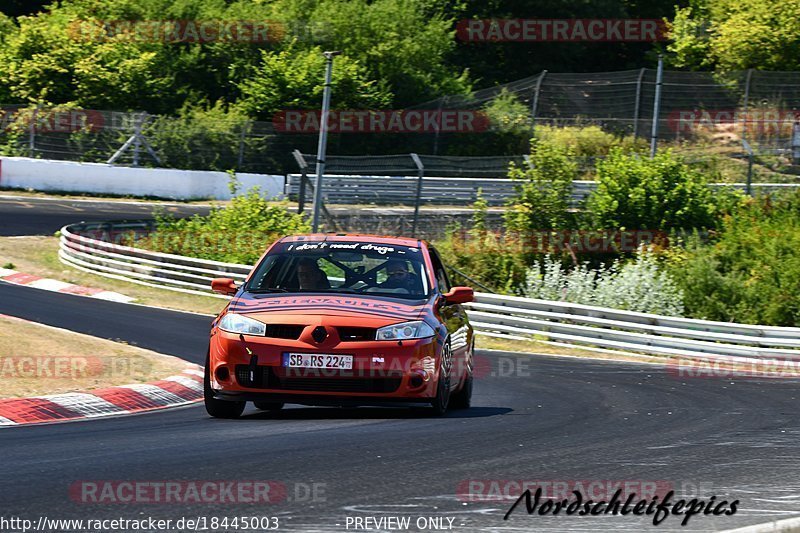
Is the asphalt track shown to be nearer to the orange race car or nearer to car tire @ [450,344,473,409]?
car tire @ [450,344,473,409]

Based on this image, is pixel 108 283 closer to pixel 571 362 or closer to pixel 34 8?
pixel 571 362

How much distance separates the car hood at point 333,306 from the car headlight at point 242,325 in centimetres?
9

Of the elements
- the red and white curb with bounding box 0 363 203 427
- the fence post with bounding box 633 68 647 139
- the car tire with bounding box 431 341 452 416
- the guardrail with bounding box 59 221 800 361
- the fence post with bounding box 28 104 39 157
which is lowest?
the guardrail with bounding box 59 221 800 361

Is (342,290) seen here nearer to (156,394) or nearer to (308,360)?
(308,360)

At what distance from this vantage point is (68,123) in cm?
4391

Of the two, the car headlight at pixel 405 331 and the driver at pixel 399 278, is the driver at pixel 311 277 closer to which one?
the driver at pixel 399 278

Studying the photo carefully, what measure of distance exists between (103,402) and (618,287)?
17390 millimetres

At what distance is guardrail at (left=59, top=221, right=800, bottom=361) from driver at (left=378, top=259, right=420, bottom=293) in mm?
12247

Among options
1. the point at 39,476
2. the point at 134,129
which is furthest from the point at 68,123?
the point at 39,476

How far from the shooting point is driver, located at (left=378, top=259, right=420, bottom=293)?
10508mm

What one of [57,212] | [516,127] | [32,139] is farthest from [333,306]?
[516,127]

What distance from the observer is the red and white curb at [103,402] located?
32.6 feet

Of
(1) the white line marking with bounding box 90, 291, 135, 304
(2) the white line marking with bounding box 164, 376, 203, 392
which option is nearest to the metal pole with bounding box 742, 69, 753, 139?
(1) the white line marking with bounding box 90, 291, 135, 304

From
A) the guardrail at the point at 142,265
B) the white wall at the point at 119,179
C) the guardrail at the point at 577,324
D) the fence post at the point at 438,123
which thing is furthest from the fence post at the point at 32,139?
the guardrail at the point at 577,324
